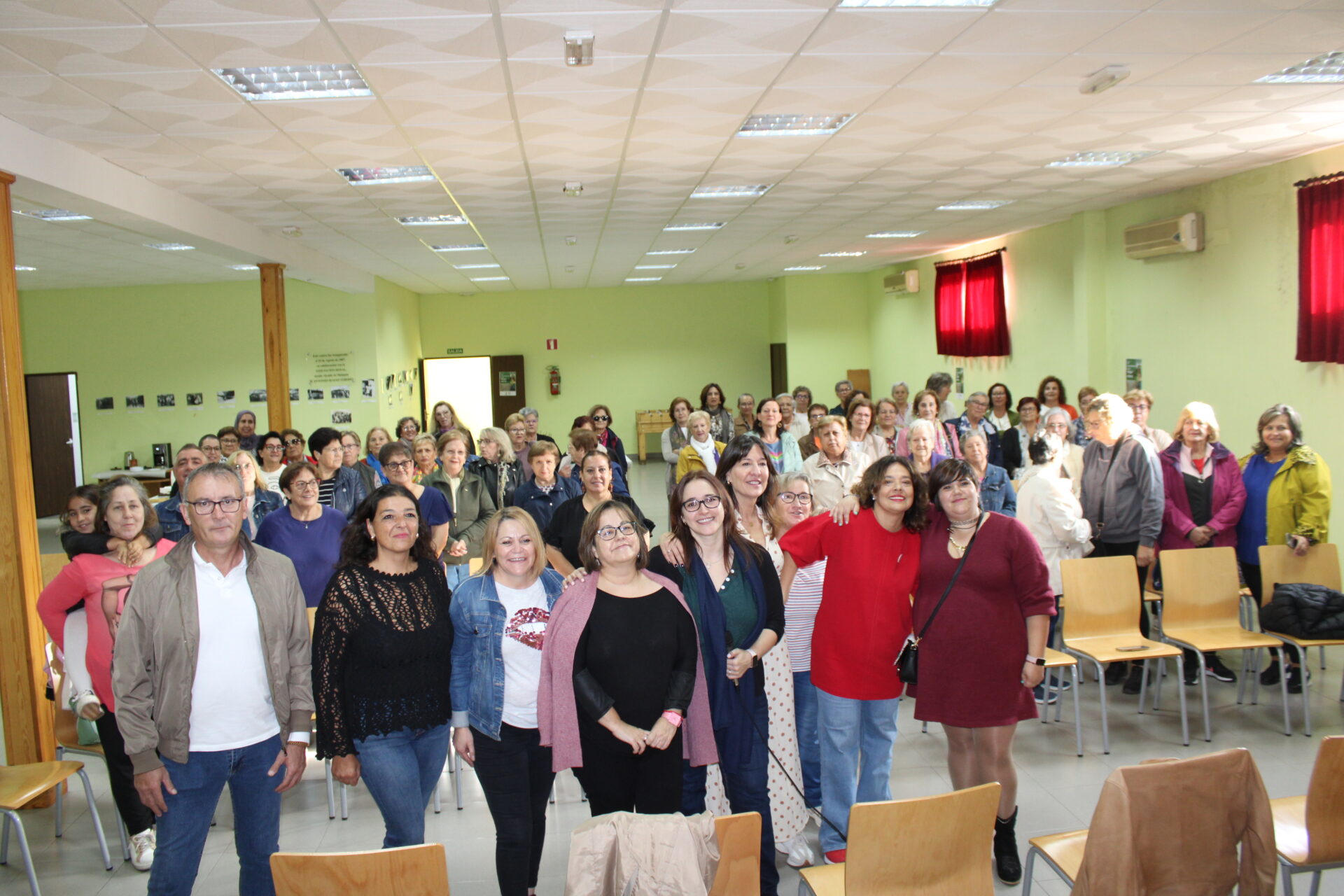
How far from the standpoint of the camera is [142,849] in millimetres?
3762

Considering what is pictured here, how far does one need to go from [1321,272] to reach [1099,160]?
6.51ft

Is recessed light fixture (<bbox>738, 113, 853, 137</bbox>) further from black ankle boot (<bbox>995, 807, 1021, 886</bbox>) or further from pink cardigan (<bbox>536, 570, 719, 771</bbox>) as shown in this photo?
black ankle boot (<bbox>995, 807, 1021, 886</bbox>)

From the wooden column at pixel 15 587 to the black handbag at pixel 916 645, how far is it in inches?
165

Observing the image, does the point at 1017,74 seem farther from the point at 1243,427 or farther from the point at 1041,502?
the point at 1243,427

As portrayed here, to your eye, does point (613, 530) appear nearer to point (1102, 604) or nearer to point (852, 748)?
point (852, 748)

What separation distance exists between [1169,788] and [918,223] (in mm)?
9447

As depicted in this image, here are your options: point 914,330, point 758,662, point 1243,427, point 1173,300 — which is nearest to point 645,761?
point 758,662

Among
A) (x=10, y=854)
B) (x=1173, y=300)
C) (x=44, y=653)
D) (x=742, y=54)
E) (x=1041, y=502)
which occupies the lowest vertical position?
(x=10, y=854)

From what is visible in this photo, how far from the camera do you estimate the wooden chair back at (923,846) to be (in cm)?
231

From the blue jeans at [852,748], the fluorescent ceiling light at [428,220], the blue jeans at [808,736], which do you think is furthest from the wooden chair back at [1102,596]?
the fluorescent ceiling light at [428,220]

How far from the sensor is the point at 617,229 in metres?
10.2

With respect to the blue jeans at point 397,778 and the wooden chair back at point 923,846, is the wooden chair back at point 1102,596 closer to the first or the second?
the wooden chair back at point 923,846

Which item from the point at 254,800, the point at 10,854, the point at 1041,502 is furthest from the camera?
the point at 1041,502

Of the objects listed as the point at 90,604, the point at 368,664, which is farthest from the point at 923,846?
the point at 90,604
